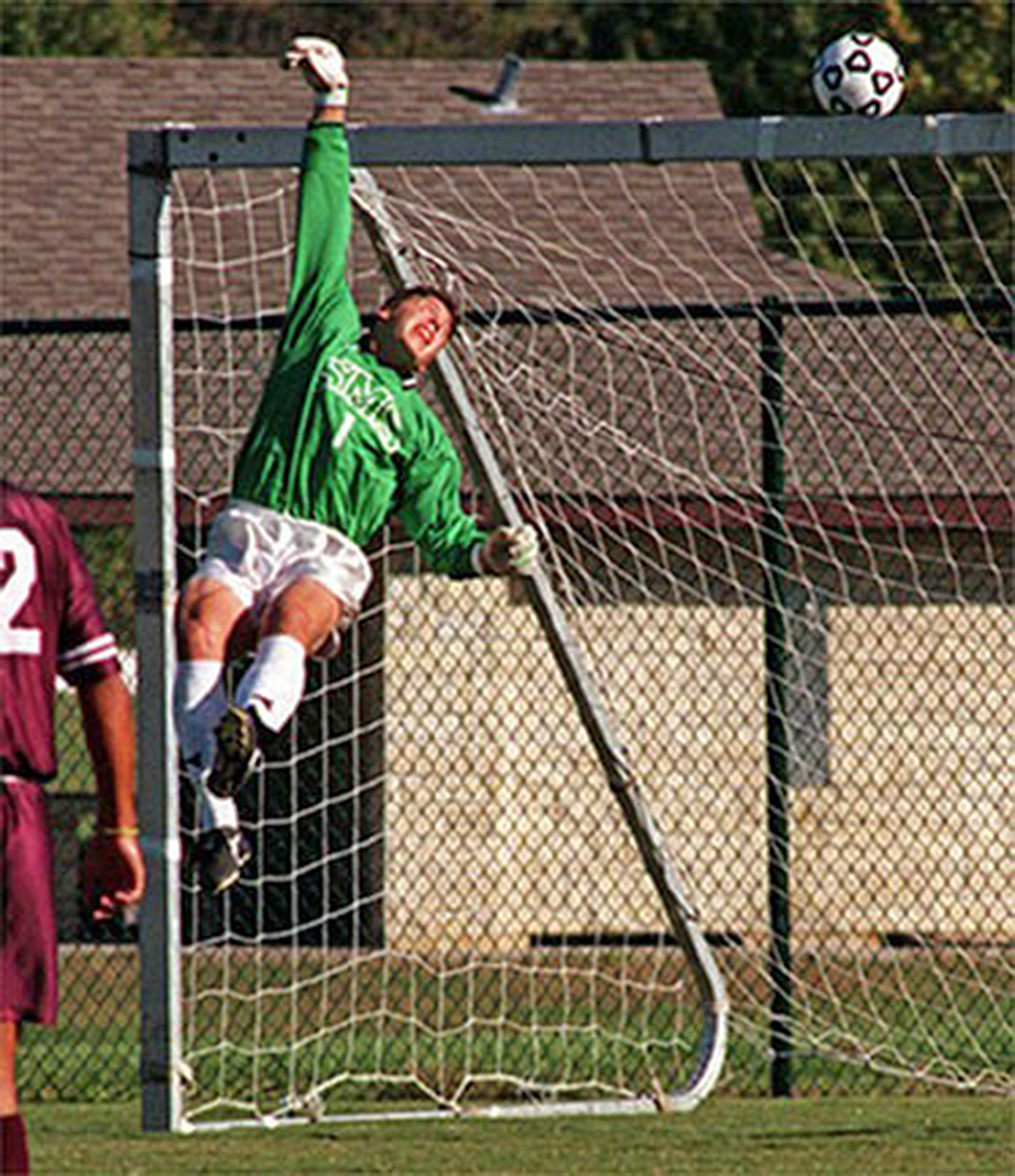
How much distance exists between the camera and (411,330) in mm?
9352

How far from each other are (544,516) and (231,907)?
9.47 ft

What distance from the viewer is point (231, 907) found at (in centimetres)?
1564

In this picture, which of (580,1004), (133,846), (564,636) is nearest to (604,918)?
(580,1004)

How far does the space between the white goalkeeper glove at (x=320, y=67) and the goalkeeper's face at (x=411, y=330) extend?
788 millimetres

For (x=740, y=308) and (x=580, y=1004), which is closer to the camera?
(x=740, y=308)

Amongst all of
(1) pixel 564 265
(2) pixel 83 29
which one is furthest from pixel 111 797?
(2) pixel 83 29

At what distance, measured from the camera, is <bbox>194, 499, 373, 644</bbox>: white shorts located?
9023 mm

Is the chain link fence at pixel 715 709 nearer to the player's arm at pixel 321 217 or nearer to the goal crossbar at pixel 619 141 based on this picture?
the player's arm at pixel 321 217

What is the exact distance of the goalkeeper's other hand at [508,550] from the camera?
9.07m

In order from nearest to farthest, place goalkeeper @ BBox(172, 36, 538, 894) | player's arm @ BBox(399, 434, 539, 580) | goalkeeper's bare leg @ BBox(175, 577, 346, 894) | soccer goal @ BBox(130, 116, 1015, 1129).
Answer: goalkeeper's bare leg @ BBox(175, 577, 346, 894) < goalkeeper @ BBox(172, 36, 538, 894) < player's arm @ BBox(399, 434, 539, 580) < soccer goal @ BBox(130, 116, 1015, 1129)

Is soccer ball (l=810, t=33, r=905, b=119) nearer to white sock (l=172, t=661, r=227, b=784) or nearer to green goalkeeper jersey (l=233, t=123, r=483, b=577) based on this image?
green goalkeeper jersey (l=233, t=123, r=483, b=577)

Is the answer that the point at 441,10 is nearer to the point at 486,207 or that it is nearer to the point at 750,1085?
the point at 486,207

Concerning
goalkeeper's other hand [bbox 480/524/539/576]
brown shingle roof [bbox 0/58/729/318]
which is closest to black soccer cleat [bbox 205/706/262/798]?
goalkeeper's other hand [bbox 480/524/539/576]

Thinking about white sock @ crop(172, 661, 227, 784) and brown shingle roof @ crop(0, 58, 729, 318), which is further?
brown shingle roof @ crop(0, 58, 729, 318)
